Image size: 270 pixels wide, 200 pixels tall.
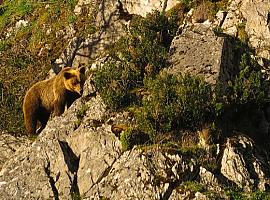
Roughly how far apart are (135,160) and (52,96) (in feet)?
14.4

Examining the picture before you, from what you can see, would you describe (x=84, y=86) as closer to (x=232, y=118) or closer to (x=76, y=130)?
(x=76, y=130)

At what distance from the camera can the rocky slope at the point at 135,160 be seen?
961 cm

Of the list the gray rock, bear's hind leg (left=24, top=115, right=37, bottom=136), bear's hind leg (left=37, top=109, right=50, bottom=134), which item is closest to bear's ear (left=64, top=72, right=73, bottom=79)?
bear's hind leg (left=37, top=109, right=50, bottom=134)

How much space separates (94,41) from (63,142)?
5.87 metres

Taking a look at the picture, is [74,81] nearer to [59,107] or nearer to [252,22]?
[59,107]

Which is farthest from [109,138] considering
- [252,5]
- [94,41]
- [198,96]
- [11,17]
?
[11,17]

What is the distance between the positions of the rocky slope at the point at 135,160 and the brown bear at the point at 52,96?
62 cm

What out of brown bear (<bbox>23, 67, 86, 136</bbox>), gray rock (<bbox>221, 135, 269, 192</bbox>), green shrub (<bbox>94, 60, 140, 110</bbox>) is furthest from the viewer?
brown bear (<bbox>23, 67, 86, 136</bbox>)

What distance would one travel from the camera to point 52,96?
13.7m

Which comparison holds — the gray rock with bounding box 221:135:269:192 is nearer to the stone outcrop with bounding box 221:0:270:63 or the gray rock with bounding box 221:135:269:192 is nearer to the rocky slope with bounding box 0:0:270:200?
the rocky slope with bounding box 0:0:270:200

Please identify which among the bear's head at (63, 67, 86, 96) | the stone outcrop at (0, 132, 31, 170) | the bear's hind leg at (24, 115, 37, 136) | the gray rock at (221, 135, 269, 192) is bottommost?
the stone outcrop at (0, 132, 31, 170)

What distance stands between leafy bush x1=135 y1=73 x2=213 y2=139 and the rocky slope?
0.53 meters

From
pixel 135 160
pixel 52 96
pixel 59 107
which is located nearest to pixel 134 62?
pixel 59 107

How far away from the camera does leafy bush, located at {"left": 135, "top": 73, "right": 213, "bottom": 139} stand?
34.6 feet
